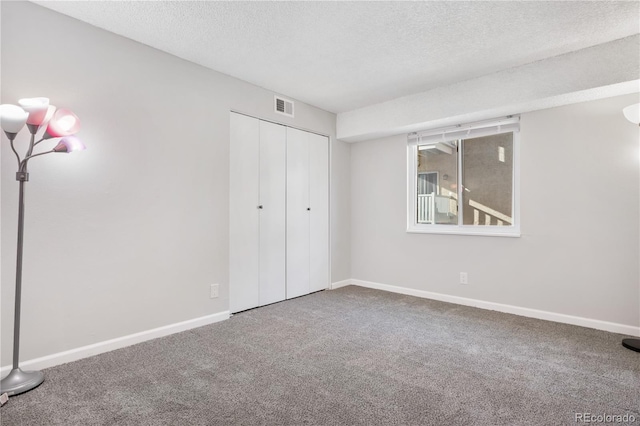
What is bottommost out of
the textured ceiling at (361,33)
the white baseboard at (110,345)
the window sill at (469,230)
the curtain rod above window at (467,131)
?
the white baseboard at (110,345)

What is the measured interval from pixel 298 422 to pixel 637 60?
3.52 meters

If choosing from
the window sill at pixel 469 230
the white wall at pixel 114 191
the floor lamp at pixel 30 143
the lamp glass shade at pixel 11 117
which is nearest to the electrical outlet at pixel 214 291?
the white wall at pixel 114 191

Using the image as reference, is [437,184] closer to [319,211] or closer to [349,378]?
[319,211]

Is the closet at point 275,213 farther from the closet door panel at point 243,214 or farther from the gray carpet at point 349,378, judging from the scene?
the gray carpet at point 349,378

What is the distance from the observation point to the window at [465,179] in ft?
11.7

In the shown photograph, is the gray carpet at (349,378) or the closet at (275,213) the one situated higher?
the closet at (275,213)

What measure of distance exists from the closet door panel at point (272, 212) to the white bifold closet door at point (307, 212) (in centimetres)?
10

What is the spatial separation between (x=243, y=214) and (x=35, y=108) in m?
1.93

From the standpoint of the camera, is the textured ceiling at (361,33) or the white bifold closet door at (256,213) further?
the white bifold closet door at (256,213)

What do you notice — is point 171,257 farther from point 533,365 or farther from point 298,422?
point 533,365

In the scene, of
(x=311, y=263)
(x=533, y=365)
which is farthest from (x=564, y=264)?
(x=311, y=263)

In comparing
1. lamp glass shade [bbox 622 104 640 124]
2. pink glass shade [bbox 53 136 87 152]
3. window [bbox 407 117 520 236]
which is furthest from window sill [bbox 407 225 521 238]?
pink glass shade [bbox 53 136 87 152]

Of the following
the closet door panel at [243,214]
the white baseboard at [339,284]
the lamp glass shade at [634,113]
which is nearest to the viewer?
the lamp glass shade at [634,113]

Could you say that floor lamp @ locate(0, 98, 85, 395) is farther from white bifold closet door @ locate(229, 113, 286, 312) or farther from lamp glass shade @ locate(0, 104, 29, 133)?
white bifold closet door @ locate(229, 113, 286, 312)
